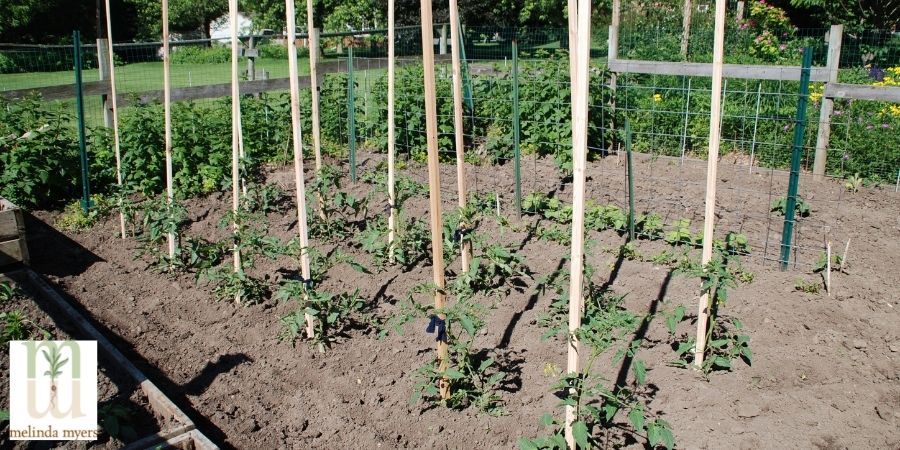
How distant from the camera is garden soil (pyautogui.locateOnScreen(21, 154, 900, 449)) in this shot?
13.9ft

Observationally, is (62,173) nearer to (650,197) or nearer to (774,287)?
(650,197)

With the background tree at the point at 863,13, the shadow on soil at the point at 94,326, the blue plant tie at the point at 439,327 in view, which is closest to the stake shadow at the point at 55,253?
the shadow on soil at the point at 94,326

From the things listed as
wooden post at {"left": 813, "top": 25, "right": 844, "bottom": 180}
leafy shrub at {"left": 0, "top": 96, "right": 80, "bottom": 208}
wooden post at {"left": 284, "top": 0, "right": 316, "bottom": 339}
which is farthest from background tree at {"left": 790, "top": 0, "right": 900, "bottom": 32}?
leafy shrub at {"left": 0, "top": 96, "right": 80, "bottom": 208}

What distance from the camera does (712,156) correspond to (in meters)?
4.29

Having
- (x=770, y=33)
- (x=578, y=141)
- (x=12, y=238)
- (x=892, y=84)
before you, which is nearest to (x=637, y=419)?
(x=578, y=141)

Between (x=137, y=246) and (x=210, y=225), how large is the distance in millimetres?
771

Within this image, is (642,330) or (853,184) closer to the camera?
(642,330)

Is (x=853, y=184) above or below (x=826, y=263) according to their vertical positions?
above

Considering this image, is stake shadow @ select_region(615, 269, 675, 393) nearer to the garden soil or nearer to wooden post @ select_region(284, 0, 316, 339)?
the garden soil

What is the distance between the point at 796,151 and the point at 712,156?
175 cm

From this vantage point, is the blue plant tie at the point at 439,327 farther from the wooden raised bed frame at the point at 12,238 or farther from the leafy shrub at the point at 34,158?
the leafy shrub at the point at 34,158

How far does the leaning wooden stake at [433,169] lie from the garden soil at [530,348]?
0.40 m

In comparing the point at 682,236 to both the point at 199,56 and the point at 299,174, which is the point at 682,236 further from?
the point at 199,56

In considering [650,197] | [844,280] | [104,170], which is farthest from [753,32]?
[104,170]
